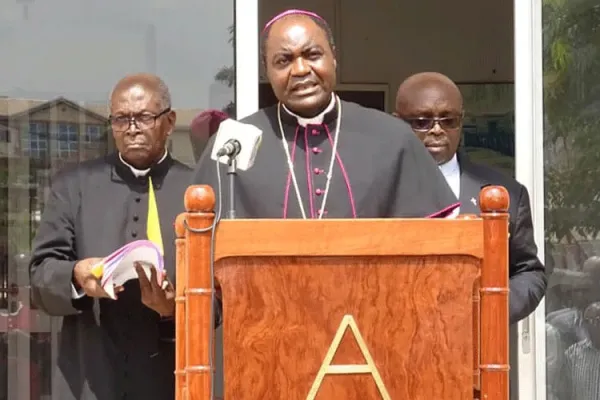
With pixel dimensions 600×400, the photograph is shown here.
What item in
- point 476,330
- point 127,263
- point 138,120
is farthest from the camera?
point 138,120

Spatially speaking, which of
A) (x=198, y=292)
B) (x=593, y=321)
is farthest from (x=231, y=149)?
(x=593, y=321)

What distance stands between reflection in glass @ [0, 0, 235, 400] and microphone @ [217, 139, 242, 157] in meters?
1.54

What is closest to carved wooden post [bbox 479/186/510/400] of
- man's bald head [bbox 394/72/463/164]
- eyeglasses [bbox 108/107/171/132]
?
man's bald head [bbox 394/72/463/164]

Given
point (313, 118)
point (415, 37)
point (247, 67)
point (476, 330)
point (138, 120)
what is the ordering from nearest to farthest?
1. point (476, 330)
2. point (313, 118)
3. point (138, 120)
4. point (247, 67)
5. point (415, 37)

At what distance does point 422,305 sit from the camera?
1.85 meters

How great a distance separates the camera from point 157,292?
2.25m

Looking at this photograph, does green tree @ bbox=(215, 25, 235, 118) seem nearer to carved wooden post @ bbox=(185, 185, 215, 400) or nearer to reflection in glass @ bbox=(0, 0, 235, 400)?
reflection in glass @ bbox=(0, 0, 235, 400)

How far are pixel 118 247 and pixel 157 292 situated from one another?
0.36 metres

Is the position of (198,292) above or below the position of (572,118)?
below

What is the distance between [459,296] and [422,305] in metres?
0.08

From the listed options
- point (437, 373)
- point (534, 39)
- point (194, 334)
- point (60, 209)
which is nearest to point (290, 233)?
point (194, 334)

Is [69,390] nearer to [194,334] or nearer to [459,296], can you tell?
[194,334]

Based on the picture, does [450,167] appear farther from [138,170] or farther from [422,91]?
[138,170]

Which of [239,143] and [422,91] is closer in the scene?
[239,143]
